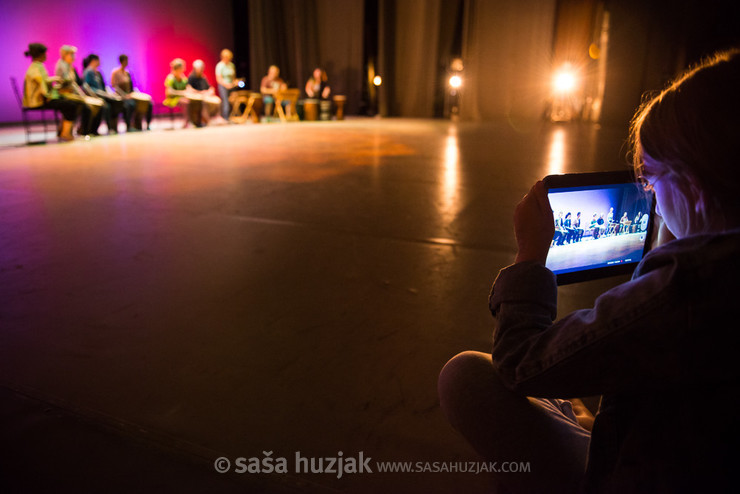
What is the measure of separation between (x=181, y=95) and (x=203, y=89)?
67cm

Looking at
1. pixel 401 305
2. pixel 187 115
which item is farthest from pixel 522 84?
pixel 401 305

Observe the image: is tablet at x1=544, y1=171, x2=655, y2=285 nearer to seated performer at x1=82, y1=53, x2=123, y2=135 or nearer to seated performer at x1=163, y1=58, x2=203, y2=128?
seated performer at x1=82, y1=53, x2=123, y2=135

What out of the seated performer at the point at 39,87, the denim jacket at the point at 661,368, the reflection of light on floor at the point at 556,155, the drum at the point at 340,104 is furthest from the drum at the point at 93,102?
the denim jacket at the point at 661,368

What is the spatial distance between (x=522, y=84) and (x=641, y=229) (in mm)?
10813

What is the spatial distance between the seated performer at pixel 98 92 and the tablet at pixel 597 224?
7.29m

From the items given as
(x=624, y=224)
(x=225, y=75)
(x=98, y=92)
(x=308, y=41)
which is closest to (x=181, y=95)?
(x=225, y=75)

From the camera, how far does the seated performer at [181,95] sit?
8055mm

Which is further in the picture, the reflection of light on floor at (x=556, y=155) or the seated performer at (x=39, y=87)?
the seated performer at (x=39, y=87)

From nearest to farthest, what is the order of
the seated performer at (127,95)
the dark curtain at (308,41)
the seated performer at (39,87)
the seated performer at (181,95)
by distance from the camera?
the seated performer at (39,87) < the seated performer at (127,95) < the seated performer at (181,95) < the dark curtain at (308,41)

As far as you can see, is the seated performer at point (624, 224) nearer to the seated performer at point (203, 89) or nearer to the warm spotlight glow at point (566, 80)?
the seated performer at point (203, 89)

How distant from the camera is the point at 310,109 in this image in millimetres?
10469

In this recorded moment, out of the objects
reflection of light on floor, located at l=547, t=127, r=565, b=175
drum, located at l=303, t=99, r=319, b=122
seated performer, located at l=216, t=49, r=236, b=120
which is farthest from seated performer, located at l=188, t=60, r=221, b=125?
reflection of light on floor, located at l=547, t=127, r=565, b=175

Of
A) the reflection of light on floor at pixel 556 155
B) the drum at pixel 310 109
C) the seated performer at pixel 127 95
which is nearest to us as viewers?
the reflection of light on floor at pixel 556 155

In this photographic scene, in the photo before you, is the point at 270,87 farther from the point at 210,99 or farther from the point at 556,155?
the point at 556,155
